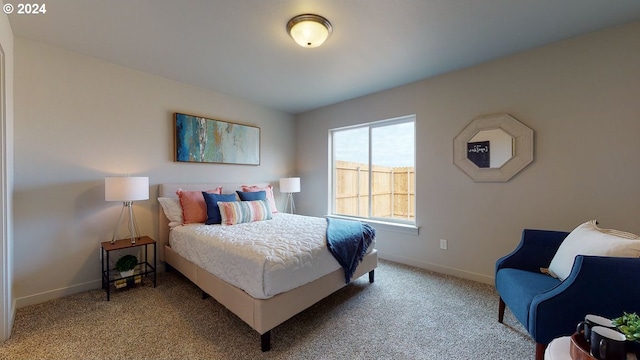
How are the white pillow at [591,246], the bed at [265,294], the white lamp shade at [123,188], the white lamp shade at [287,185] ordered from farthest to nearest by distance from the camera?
the white lamp shade at [287,185], the white lamp shade at [123,188], the bed at [265,294], the white pillow at [591,246]

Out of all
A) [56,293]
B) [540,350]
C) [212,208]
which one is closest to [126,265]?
[56,293]

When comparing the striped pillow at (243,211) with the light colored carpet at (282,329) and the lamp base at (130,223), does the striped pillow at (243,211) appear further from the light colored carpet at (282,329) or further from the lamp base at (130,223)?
the lamp base at (130,223)

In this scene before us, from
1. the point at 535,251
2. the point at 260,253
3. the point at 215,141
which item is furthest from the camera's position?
the point at 215,141

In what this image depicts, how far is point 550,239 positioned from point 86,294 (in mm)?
4283

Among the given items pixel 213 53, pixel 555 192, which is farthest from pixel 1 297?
pixel 555 192

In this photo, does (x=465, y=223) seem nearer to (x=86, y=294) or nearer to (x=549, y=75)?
(x=549, y=75)

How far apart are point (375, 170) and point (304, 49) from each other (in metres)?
2.10

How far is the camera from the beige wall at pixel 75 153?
2268 millimetres

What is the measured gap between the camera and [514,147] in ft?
8.40

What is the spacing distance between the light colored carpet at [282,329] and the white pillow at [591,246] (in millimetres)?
608

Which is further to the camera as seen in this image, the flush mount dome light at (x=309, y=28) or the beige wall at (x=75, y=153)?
the beige wall at (x=75, y=153)

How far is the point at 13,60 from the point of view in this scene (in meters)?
2.18

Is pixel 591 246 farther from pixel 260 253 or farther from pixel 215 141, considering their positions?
pixel 215 141

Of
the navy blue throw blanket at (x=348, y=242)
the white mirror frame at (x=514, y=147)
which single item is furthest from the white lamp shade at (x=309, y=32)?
the white mirror frame at (x=514, y=147)
